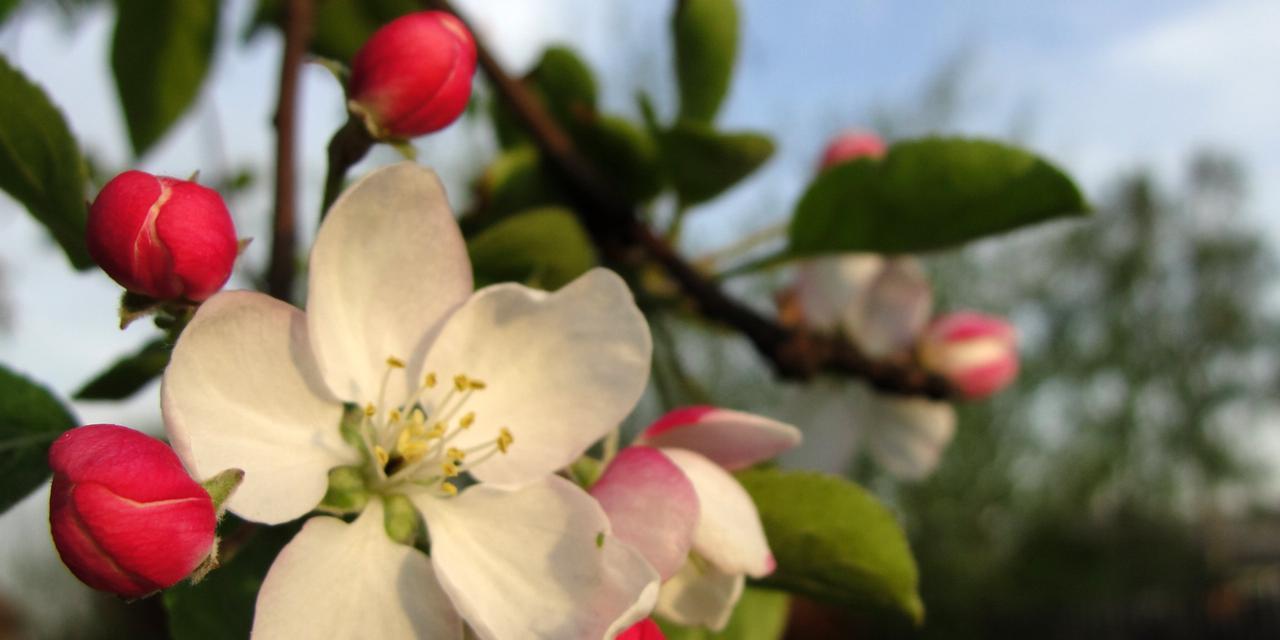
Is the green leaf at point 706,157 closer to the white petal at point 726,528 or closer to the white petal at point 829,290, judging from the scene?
the white petal at point 829,290

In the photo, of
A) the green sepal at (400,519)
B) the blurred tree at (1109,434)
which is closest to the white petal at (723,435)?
the green sepal at (400,519)

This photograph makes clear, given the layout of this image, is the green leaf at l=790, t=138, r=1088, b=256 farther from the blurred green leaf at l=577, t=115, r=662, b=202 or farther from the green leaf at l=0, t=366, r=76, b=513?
the green leaf at l=0, t=366, r=76, b=513

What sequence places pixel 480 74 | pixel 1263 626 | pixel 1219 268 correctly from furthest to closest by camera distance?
1. pixel 1219 268
2. pixel 1263 626
3. pixel 480 74

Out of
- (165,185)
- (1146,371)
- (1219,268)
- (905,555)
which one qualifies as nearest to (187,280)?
(165,185)

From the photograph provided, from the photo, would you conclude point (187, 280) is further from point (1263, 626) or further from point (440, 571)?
point (1263, 626)

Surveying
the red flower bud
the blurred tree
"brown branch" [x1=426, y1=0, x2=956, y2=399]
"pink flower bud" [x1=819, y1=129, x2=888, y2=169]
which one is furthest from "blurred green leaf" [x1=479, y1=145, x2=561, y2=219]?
the blurred tree
